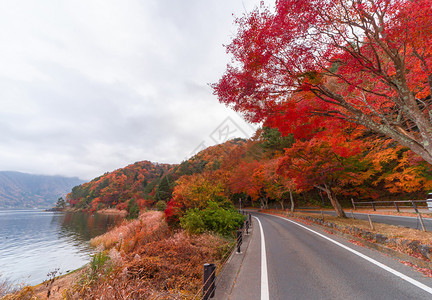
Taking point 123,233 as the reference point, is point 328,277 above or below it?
above

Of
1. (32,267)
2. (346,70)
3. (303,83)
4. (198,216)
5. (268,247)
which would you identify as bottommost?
(32,267)

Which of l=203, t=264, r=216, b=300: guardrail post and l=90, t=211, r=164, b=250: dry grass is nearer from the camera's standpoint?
l=203, t=264, r=216, b=300: guardrail post

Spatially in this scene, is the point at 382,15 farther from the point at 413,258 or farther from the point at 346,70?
the point at 413,258

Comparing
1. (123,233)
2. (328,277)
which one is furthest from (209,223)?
(328,277)

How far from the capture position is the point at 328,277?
14.2ft

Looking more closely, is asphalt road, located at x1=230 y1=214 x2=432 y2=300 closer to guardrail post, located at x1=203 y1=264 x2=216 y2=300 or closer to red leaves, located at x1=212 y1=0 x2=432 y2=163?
guardrail post, located at x1=203 y1=264 x2=216 y2=300

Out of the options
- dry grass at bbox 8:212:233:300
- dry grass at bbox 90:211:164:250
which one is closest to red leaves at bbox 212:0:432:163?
dry grass at bbox 8:212:233:300

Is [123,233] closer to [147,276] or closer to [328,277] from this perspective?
[147,276]

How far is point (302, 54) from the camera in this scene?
5.63 meters

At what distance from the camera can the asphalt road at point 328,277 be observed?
3.57 m

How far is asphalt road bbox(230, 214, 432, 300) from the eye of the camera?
11.7ft

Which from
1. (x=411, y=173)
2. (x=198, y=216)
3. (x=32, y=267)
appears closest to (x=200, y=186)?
(x=198, y=216)

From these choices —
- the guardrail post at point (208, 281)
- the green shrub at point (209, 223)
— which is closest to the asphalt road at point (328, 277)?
the guardrail post at point (208, 281)

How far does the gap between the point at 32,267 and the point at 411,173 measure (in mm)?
33728
